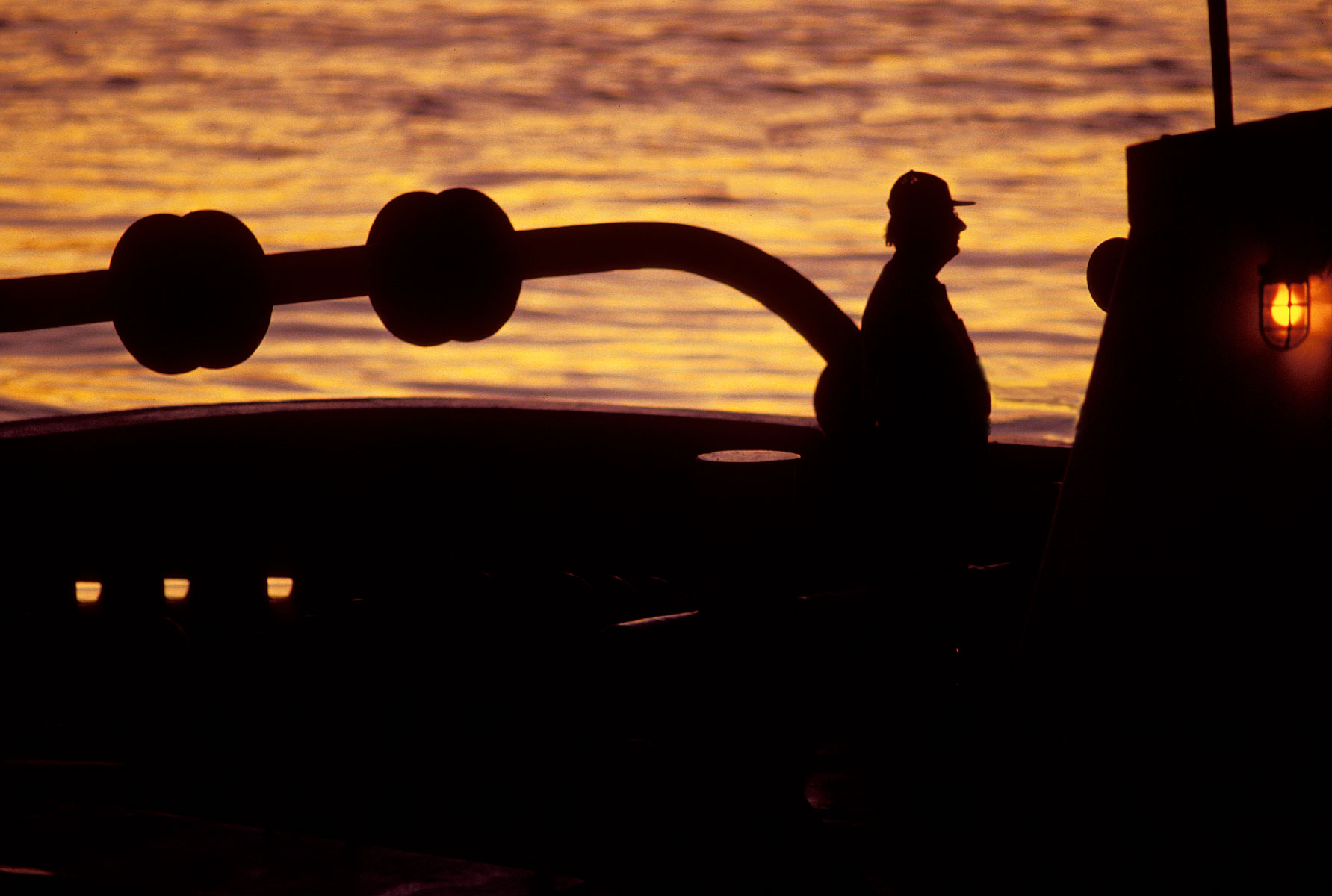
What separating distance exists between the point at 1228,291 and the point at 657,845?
2508 millimetres

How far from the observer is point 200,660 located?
261 inches

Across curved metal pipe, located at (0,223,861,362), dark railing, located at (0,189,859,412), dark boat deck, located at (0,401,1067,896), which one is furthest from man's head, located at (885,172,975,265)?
dark railing, located at (0,189,859,412)

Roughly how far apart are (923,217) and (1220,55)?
121 cm

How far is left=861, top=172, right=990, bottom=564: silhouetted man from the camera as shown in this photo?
15.5 feet

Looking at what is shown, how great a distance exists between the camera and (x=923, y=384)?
4828 mm

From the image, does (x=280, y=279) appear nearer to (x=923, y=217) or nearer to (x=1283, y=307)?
(x=923, y=217)

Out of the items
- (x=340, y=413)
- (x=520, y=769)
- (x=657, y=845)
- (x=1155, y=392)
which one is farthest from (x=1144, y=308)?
(x=340, y=413)

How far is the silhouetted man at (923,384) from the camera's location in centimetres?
473

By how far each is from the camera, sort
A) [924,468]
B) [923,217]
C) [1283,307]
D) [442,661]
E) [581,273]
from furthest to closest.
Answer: [442,661]
[581,273]
[923,217]
[924,468]
[1283,307]

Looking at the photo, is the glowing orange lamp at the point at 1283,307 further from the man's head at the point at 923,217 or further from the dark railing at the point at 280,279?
the dark railing at the point at 280,279

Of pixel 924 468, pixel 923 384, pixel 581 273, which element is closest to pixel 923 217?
pixel 923 384

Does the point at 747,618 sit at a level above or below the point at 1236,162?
below

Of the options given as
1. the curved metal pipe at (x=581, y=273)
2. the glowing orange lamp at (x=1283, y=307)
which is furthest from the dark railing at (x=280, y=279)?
the glowing orange lamp at (x=1283, y=307)

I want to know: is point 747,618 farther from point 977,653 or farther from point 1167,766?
point 977,653
